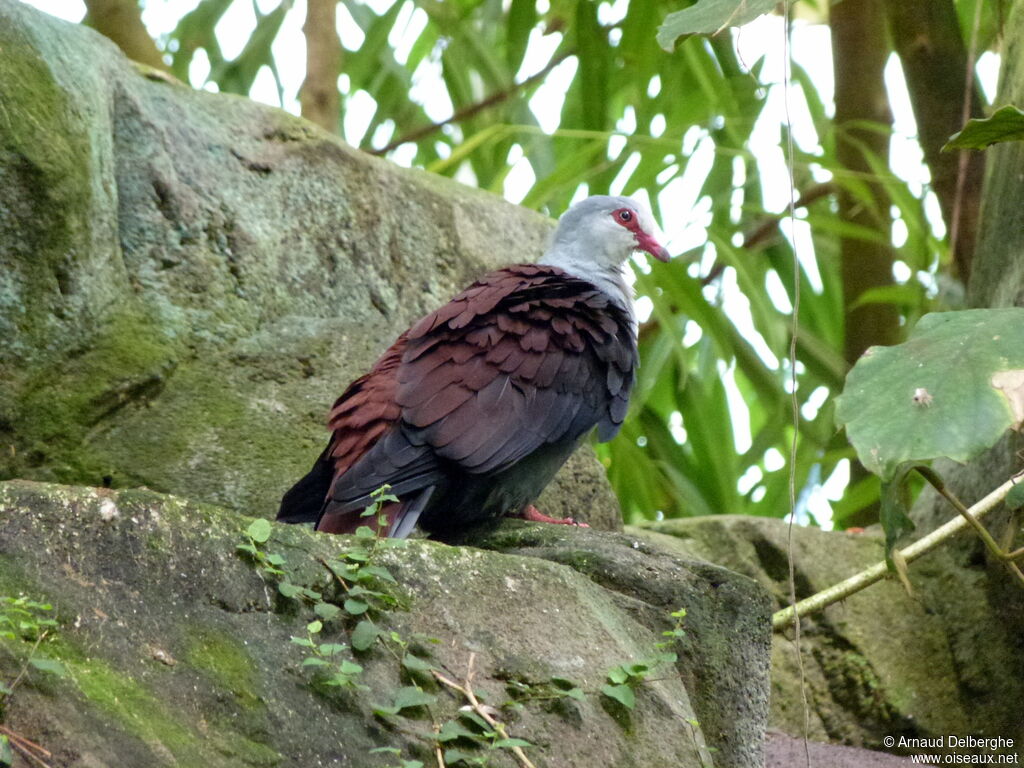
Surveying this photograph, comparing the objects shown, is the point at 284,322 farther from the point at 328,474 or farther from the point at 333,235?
the point at 328,474

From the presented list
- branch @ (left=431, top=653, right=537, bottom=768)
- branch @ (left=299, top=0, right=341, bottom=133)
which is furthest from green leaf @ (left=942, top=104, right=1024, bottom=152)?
branch @ (left=299, top=0, right=341, bottom=133)

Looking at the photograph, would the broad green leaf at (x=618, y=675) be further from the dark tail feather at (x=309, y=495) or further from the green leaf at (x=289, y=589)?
the dark tail feather at (x=309, y=495)

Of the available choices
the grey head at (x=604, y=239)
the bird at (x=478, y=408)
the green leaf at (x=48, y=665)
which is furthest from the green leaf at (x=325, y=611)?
the grey head at (x=604, y=239)

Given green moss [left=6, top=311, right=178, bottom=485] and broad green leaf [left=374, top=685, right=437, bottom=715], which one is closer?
broad green leaf [left=374, top=685, right=437, bottom=715]

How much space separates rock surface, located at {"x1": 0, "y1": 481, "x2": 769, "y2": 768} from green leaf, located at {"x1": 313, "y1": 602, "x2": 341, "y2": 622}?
3 centimetres

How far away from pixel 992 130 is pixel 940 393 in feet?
1.90

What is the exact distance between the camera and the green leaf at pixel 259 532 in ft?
7.57

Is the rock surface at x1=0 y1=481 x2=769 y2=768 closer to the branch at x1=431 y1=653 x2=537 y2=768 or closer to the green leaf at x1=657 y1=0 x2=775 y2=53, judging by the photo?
the branch at x1=431 y1=653 x2=537 y2=768

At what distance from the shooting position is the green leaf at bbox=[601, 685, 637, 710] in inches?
93.5

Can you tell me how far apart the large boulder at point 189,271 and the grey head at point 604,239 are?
356mm

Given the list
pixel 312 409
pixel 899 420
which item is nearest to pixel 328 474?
pixel 312 409

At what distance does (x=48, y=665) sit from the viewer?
1.83m

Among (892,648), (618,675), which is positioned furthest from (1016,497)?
(892,648)

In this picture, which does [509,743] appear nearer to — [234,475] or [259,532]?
[259,532]
